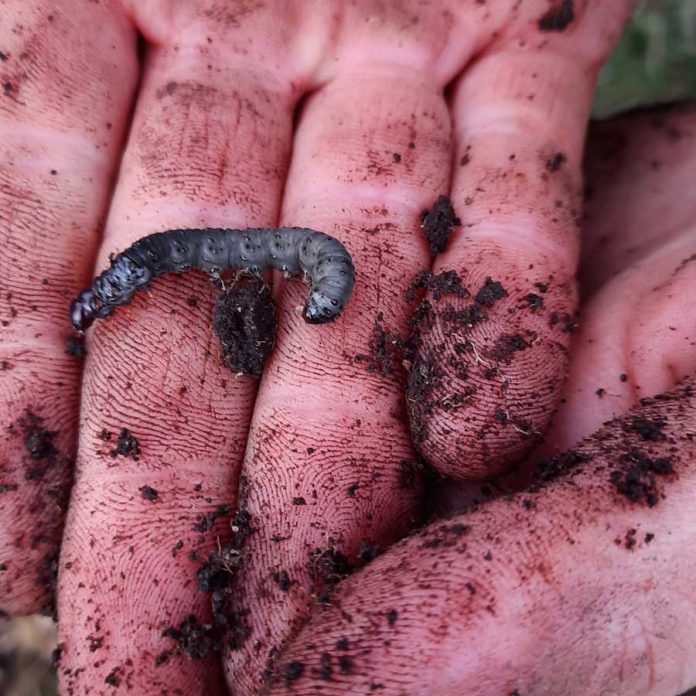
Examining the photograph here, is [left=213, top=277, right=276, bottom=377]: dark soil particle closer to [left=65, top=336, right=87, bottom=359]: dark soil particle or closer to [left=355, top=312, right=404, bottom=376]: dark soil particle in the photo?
[left=355, top=312, right=404, bottom=376]: dark soil particle

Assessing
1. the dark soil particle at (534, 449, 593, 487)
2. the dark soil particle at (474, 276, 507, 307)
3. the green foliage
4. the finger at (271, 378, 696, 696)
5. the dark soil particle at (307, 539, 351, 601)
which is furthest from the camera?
the green foliage

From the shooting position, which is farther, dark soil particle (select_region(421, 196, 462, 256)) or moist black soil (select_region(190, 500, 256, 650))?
dark soil particle (select_region(421, 196, 462, 256))

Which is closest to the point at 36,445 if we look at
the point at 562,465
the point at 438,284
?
the point at 438,284

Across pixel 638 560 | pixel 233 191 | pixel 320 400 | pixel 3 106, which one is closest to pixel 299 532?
pixel 320 400

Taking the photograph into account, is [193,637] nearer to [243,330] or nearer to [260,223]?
[243,330]

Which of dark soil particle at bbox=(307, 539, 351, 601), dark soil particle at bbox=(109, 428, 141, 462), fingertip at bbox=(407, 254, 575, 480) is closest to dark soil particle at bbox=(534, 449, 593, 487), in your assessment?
fingertip at bbox=(407, 254, 575, 480)

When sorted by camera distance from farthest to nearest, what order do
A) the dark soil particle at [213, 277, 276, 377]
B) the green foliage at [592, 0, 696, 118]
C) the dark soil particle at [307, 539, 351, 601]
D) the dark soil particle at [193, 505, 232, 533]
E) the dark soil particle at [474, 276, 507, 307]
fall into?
the green foliage at [592, 0, 696, 118] < the dark soil particle at [213, 277, 276, 377] < the dark soil particle at [474, 276, 507, 307] < the dark soil particle at [193, 505, 232, 533] < the dark soil particle at [307, 539, 351, 601]
